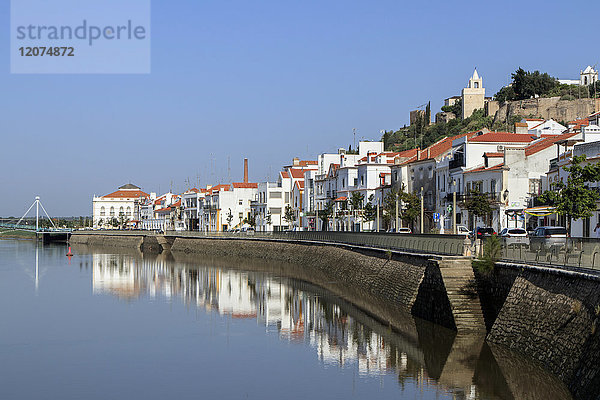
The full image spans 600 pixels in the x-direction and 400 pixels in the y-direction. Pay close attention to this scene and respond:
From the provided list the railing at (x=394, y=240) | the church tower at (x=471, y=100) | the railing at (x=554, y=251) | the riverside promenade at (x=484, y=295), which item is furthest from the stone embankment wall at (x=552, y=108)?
the railing at (x=554, y=251)

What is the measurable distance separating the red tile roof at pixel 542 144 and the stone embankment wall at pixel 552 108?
202 ft

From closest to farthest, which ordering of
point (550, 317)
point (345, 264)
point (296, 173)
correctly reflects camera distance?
point (550, 317) → point (345, 264) → point (296, 173)

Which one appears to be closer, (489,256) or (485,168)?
(489,256)

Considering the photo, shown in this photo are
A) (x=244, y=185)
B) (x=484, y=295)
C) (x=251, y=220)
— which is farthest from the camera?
(x=244, y=185)

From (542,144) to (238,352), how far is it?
36936 mm

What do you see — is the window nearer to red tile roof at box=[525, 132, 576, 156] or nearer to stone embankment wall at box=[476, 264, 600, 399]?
red tile roof at box=[525, 132, 576, 156]

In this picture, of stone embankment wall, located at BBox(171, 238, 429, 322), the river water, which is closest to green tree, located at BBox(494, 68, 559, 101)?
stone embankment wall, located at BBox(171, 238, 429, 322)

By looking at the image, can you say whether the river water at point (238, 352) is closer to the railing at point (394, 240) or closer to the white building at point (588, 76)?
the railing at point (394, 240)

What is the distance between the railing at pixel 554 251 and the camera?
77.8 ft

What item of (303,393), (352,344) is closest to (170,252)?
(352,344)

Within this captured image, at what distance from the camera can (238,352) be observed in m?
32.9

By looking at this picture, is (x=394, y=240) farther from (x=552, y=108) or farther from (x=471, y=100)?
(x=471, y=100)

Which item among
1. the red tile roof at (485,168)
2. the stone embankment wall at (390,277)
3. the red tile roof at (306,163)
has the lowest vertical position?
the stone embankment wall at (390,277)

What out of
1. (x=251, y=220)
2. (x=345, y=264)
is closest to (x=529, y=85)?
(x=251, y=220)
